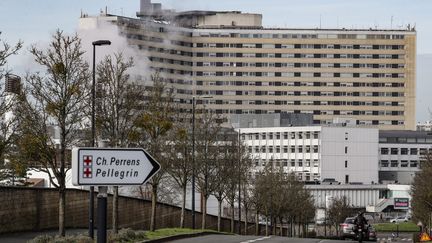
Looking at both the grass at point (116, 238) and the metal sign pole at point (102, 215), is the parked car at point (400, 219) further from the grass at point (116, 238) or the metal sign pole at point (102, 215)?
the metal sign pole at point (102, 215)

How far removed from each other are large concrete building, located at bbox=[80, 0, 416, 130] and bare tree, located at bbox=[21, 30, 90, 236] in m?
145

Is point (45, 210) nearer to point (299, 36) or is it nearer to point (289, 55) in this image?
point (289, 55)

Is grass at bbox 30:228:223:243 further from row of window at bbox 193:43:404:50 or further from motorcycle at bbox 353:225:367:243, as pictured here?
row of window at bbox 193:43:404:50

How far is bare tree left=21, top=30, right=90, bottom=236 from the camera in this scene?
31.5 meters

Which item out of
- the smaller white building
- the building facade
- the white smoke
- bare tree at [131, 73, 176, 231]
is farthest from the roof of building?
bare tree at [131, 73, 176, 231]

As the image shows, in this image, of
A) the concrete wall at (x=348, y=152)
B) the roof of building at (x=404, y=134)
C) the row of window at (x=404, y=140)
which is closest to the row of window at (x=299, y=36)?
the roof of building at (x=404, y=134)

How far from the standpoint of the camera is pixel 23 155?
31.8 meters

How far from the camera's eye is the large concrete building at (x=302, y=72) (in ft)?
585

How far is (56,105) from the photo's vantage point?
31.7 metres

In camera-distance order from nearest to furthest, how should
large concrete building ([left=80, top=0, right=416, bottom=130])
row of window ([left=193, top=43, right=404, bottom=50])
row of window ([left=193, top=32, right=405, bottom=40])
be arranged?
row of window ([left=193, top=32, right=405, bottom=40]) → row of window ([left=193, top=43, right=404, bottom=50]) → large concrete building ([left=80, top=0, right=416, bottom=130])

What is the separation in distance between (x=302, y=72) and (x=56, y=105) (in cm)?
15025

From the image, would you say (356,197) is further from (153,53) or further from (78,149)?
(78,149)

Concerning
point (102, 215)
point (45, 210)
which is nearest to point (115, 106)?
point (45, 210)

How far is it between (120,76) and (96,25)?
128 m
